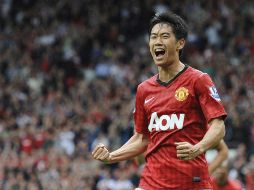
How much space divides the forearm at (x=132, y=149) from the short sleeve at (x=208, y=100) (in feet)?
2.55

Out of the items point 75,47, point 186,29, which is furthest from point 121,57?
point 186,29

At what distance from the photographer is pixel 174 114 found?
21.6 feet

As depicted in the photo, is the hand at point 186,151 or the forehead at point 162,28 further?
the forehead at point 162,28

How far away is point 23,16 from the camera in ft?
82.0

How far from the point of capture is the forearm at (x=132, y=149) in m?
6.94

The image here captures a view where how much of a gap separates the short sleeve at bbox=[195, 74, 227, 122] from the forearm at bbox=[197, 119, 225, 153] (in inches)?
2.2

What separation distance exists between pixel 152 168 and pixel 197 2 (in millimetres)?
17236

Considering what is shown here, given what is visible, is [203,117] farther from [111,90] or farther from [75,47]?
[75,47]

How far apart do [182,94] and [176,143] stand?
1.76ft

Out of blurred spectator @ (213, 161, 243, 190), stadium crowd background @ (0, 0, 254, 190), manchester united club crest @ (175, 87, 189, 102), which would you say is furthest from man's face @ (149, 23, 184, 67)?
stadium crowd background @ (0, 0, 254, 190)

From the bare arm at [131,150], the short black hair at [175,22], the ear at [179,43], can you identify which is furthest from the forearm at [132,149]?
the short black hair at [175,22]

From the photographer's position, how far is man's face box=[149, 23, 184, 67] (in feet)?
21.6

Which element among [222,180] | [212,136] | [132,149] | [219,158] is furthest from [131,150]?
[222,180]

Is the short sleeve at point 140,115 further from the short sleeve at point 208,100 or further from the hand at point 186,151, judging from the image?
the hand at point 186,151
